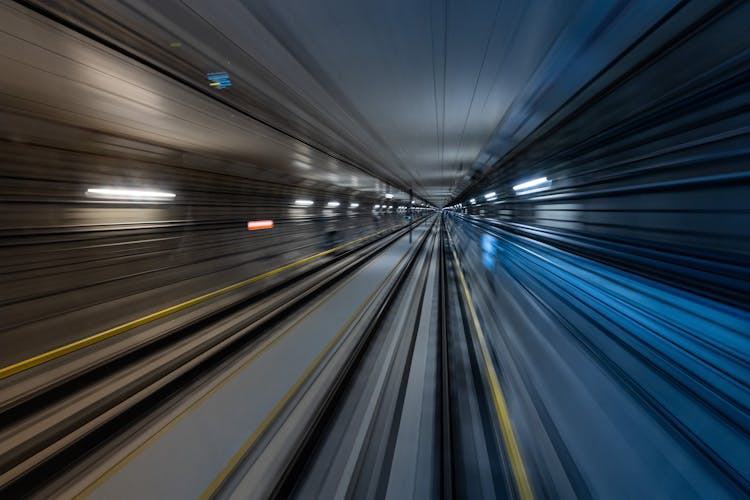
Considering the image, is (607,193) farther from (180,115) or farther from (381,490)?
(180,115)

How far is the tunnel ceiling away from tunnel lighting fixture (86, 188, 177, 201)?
2477 mm

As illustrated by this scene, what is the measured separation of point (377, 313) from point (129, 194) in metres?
4.96

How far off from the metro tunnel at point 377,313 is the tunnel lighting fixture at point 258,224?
96.8 inches

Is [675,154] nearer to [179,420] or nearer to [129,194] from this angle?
[179,420]

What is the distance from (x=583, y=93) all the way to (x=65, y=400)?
716cm

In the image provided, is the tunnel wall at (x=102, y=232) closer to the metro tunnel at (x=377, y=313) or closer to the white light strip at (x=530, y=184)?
the metro tunnel at (x=377, y=313)

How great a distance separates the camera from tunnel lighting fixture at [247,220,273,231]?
8.22 m

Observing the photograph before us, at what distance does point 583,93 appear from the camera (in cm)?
371

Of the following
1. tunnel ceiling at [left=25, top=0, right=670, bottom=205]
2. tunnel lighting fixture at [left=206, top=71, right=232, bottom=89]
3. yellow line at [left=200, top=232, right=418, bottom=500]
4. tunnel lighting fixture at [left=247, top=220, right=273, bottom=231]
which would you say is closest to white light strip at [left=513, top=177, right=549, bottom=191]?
tunnel ceiling at [left=25, top=0, right=670, bottom=205]

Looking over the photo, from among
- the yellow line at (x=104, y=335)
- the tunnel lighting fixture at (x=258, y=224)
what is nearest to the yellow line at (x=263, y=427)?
the yellow line at (x=104, y=335)

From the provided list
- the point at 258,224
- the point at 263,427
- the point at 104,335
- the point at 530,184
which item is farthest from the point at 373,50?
the point at 258,224

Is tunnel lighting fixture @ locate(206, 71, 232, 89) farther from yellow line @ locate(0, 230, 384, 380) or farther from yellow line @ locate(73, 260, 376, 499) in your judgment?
yellow line @ locate(0, 230, 384, 380)

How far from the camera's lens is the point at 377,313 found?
19.5ft

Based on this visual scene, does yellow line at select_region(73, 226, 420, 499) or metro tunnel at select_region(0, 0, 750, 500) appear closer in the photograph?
metro tunnel at select_region(0, 0, 750, 500)
